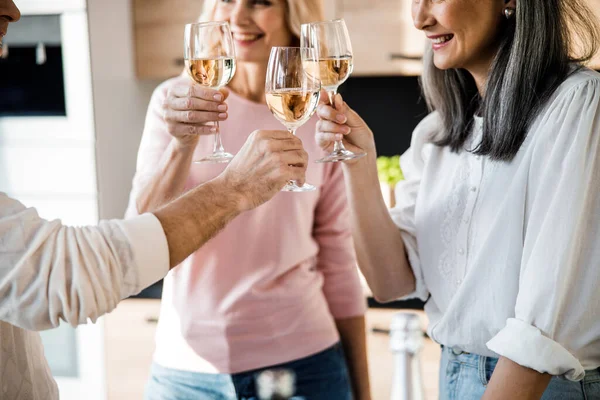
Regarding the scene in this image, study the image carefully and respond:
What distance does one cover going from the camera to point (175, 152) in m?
1.37

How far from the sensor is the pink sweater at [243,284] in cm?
148

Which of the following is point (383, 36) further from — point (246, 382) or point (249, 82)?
point (246, 382)

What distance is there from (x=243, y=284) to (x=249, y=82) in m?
0.46

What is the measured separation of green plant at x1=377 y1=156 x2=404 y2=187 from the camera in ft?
8.65

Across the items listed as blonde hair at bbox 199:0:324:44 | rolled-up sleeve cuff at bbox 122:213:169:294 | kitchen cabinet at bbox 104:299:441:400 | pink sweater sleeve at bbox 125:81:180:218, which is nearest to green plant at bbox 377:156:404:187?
kitchen cabinet at bbox 104:299:441:400

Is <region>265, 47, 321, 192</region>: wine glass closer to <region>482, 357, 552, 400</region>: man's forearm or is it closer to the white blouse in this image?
the white blouse

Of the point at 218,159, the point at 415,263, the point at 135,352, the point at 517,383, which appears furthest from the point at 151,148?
the point at 135,352

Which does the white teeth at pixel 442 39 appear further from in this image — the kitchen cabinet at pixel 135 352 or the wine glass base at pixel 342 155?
the kitchen cabinet at pixel 135 352

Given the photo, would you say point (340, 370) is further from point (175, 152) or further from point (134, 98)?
point (134, 98)

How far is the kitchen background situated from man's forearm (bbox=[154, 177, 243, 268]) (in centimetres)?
146

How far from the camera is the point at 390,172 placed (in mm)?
2682

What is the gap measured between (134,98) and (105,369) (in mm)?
1066

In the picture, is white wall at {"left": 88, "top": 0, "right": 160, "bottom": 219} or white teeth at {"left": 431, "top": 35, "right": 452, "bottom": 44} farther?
white wall at {"left": 88, "top": 0, "right": 160, "bottom": 219}

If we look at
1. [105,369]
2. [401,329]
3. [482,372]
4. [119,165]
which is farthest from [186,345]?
[119,165]
